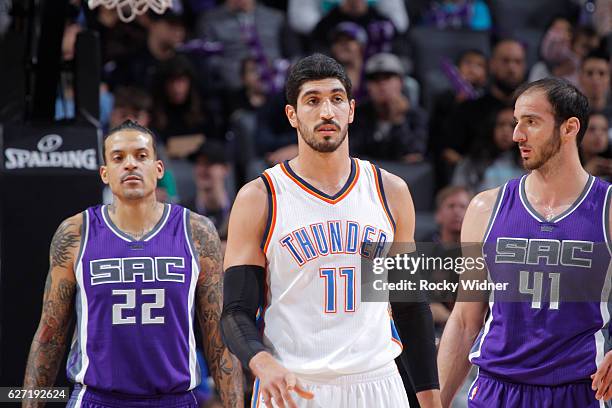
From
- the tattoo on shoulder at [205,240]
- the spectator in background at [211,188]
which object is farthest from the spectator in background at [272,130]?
the tattoo on shoulder at [205,240]

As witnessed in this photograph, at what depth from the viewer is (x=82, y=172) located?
6.26 metres

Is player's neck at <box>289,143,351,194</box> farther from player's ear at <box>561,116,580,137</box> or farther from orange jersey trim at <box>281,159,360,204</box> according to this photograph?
player's ear at <box>561,116,580,137</box>

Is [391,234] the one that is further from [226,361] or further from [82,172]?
[82,172]

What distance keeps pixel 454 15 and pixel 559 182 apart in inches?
277

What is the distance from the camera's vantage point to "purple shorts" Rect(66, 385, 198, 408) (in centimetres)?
514

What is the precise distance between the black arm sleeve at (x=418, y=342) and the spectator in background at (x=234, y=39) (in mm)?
5973

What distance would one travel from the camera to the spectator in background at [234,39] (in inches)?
418

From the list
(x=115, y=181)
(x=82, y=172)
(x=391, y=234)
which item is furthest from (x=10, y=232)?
(x=391, y=234)

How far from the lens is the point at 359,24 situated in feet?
36.1

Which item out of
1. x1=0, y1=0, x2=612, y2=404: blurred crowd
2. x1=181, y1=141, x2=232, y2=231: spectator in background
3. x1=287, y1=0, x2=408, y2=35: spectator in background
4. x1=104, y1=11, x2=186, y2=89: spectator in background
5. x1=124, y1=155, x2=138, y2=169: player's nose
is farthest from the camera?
x1=287, y1=0, x2=408, y2=35: spectator in background

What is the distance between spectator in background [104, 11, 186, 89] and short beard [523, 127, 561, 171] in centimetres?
532

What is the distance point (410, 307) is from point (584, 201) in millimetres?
950

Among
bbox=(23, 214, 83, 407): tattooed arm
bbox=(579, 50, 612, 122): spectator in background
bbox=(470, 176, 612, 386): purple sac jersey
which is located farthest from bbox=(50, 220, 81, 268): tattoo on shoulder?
bbox=(579, 50, 612, 122): spectator in background

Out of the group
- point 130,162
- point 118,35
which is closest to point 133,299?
point 130,162
